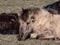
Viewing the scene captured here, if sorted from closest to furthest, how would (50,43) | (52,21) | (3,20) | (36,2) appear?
(50,43) → (52,21) → (3,20) → (36,2)

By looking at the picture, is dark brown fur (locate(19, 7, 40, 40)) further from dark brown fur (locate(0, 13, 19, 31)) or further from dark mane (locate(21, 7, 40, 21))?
dark brown fur (locate(0, 13, 19, 31))

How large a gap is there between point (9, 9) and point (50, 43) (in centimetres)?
397

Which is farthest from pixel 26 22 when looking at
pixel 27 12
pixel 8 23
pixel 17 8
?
pixel 17 8

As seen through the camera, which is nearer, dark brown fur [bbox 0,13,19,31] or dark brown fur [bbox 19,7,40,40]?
dark brown fur [bbox 19,7,40,40]

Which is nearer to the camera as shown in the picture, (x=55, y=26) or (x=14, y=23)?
(x=55, y=26)

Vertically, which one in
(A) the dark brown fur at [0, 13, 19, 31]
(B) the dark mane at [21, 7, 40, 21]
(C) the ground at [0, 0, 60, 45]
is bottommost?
(C) the ground at [0, 0, 60, 45]

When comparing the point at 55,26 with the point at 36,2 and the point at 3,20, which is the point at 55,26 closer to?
the point at 3,20

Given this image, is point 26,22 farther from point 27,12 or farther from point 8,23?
point 8,23

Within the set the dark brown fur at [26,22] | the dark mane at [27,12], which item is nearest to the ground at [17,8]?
the dark brown fur at [26,22]

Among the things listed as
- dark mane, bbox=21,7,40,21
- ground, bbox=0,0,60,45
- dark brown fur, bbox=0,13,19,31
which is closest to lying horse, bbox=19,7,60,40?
dark mane, bbox=21,7,40,21

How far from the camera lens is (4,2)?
513 inches

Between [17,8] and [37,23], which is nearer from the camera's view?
[37,23]

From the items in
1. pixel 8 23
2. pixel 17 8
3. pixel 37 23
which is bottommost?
pixel 17 8

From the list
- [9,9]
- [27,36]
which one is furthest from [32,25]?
[9,9]
